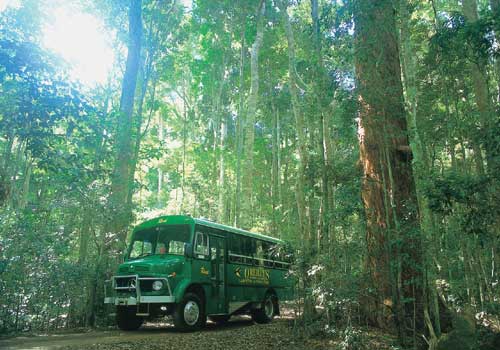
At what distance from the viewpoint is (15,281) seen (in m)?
8.33

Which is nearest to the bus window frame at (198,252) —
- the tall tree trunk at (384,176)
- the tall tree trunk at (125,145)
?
the tall tree trunk at (125,145)

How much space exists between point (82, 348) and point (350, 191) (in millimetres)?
5491

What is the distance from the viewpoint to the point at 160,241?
9.80 metres

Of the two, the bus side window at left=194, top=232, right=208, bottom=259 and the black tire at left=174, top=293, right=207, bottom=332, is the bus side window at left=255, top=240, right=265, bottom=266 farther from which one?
the black tire at left=174, top=293, right=207, bottom=332

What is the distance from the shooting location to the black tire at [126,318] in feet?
30.6

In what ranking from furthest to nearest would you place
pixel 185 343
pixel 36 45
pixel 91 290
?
pixel 91 290, pixel 185 343, pixel 36 45

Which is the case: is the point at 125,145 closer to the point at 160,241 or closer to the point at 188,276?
the point at 160,241

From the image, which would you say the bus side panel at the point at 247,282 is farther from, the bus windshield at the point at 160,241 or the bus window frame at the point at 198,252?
the bus windshield at the point at 160,241

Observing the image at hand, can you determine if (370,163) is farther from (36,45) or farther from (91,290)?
(91,290)

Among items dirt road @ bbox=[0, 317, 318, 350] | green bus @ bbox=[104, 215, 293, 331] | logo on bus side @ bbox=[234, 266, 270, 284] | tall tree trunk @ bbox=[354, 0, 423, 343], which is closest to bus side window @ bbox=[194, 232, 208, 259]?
green bus @ bbox=[104, 215, 293, 331]

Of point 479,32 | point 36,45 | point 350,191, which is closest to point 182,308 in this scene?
point 350,191

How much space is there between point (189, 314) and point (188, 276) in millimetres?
815

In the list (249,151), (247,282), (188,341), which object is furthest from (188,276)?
(249,151)

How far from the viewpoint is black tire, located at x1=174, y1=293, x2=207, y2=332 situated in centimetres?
865
